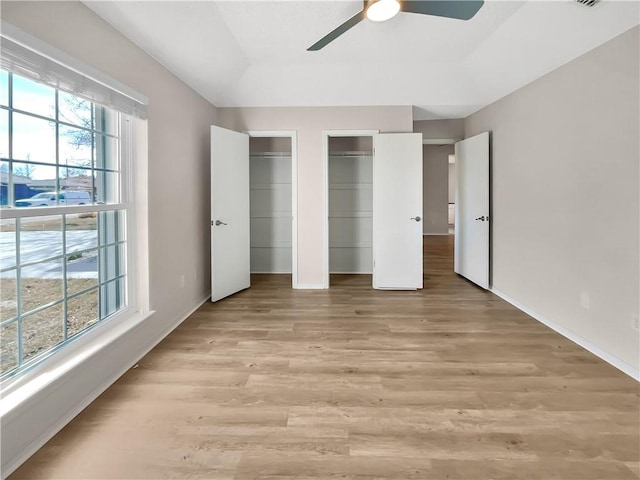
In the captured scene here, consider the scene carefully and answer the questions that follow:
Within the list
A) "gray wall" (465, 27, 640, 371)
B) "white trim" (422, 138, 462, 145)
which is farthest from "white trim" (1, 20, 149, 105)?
"white trim" (422, 138, 462, 145)

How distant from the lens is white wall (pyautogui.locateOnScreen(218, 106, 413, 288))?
14.9ft

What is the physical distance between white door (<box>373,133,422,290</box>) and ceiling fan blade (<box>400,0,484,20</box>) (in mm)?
2250

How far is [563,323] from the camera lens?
10.2 feet

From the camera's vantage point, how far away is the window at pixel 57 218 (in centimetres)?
173

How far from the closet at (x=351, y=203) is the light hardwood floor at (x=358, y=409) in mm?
2251

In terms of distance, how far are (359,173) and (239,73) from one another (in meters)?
2.28

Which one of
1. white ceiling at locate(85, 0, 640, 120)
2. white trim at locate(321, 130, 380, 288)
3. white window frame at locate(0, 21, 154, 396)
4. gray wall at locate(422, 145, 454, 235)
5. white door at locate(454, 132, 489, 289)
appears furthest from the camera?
gray wall at locate(422, 145, 454, 235)

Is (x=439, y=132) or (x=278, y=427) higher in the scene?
(x=439, y=132)

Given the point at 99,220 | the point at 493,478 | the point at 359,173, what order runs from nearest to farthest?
the point at 493,478 → the point at 99,220 → the point at 359,173

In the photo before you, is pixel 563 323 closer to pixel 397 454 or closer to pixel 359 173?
pixel 397 454

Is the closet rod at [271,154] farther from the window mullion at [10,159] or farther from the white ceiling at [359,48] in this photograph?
the window mullion at [10,159]

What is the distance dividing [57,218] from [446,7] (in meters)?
2.61

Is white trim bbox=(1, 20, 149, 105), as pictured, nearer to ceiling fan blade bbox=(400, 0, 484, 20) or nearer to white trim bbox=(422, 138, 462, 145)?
ceiling fan blade bbox=(400, 0, 484, 20)

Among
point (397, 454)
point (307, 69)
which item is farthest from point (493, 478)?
point (307, 69)
